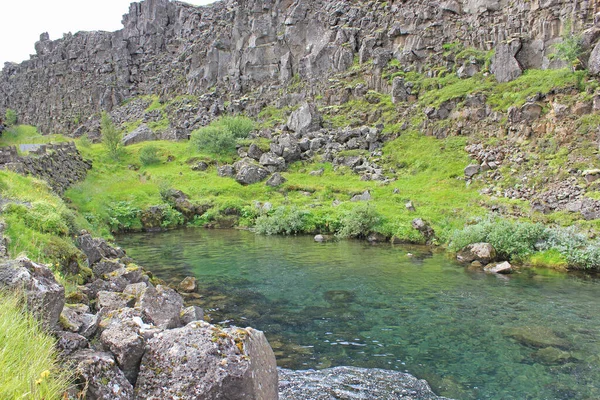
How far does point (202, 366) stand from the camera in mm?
5789

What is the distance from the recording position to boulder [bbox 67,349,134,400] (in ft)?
18.2

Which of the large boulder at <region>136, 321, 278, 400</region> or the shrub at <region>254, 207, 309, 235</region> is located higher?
the large boulder at <region>136, 321, 278, 400</region>

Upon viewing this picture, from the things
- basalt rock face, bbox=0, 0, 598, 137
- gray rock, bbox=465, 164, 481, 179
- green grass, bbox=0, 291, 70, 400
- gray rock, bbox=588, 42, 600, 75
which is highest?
basalt rock face, bbox=0, 0, 598, 137

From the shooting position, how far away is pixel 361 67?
74062 mm

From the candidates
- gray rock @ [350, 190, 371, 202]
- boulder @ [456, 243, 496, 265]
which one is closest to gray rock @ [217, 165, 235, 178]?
gray rock @ [350, 190, 371, 202]

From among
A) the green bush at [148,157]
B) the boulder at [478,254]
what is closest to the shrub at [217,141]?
the green bush at [148,157]

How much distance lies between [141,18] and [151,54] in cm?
1315

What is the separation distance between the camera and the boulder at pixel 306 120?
6606cm

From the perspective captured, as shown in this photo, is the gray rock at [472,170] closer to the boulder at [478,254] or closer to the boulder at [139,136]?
the boulder at [478,254]

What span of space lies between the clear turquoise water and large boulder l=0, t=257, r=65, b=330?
6.43 meters

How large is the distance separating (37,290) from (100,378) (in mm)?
1816

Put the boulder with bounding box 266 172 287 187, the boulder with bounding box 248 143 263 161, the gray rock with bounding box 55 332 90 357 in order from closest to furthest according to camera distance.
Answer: the gray rock with bounding box 55 332 90 357 < the boulder with bounding box 266 172 287 187 < the boulder with bounding box 248 143 263 161

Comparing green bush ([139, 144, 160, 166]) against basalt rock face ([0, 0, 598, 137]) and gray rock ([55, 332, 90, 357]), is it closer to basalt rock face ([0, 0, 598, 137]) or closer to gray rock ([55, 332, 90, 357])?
basalt rock face ([0, 0, 598, 137])

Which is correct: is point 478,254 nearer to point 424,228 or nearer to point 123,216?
point 424,228
